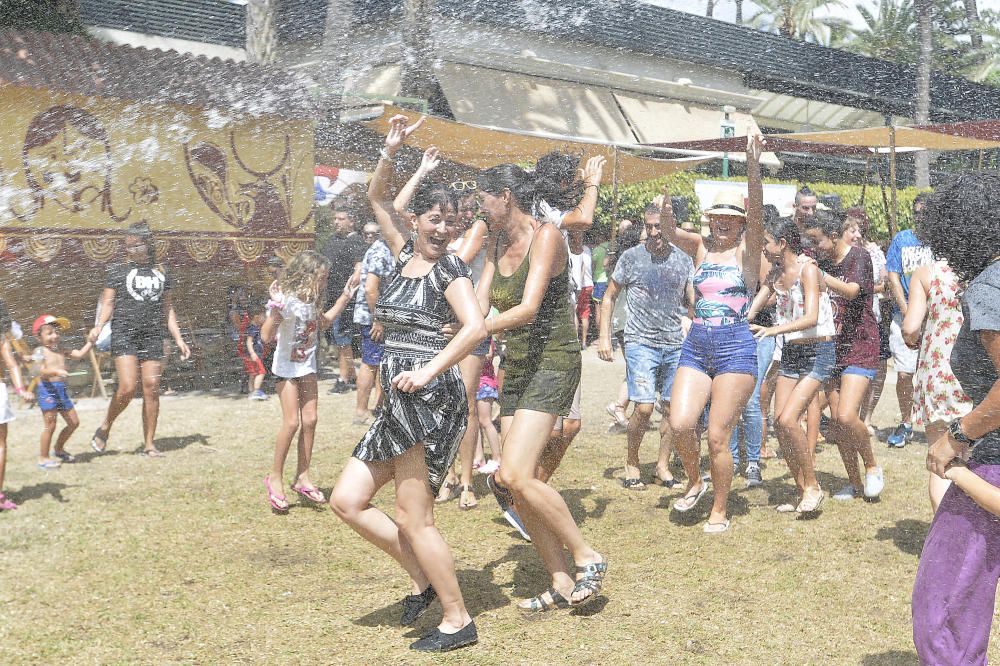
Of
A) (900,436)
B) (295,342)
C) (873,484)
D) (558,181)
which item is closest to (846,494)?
(873,484)

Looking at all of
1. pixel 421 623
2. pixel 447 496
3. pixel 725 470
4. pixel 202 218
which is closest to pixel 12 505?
pixel 447 496

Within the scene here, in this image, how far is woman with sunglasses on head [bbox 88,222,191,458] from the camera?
7.84 meters

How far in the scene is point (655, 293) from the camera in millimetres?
7027

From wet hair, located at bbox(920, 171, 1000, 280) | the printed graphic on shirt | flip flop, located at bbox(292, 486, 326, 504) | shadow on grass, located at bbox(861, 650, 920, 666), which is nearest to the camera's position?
wet hair, located at bbox(920, 171, 1000, 280)

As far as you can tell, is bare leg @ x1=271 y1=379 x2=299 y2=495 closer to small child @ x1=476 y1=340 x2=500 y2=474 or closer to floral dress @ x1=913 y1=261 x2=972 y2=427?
small child @ x1=476 y1=340 x2=500 y2=474

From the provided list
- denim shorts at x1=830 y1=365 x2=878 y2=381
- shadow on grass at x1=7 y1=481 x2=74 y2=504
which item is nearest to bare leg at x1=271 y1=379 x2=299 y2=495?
shadow on grass at x1=7 y1=481 x2=74 y2=504

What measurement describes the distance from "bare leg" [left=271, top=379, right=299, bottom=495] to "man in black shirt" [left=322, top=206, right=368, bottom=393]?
13.1 feet

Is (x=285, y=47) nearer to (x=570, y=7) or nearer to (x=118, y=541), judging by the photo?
(x=570, y=7)

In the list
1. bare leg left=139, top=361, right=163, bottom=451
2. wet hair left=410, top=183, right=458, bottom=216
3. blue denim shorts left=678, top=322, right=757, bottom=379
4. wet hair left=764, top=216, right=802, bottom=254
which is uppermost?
wet hair left=410, top=183, right=458, bottom=216

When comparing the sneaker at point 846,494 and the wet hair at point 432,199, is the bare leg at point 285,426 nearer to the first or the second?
the wet hair at point 432,199

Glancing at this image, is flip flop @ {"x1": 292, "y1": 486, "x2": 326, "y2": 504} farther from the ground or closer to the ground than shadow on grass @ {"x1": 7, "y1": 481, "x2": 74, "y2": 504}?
farther from the ground

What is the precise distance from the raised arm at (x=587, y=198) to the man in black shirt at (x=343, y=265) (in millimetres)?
5181

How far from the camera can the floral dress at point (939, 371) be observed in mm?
3580

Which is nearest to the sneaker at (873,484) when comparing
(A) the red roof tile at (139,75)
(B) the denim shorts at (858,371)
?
(B) the denim shorts at (858,371)
